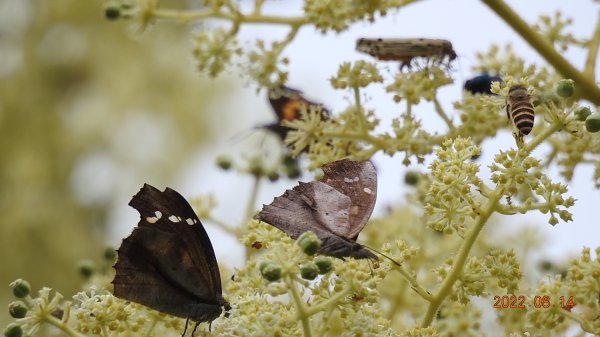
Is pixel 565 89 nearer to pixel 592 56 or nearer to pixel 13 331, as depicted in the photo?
pixel 592 56

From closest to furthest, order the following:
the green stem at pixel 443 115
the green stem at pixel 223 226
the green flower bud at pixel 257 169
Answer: the green stem at pixel 443 115 < the green stem at pixel 223 226 < the green flower bud at pixel 257 169

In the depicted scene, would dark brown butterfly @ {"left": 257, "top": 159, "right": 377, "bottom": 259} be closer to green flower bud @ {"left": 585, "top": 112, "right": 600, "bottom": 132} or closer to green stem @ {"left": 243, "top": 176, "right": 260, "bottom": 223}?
green flower bud @ {"left": 585, "top": 112, "right": 600, "bottom": 132}

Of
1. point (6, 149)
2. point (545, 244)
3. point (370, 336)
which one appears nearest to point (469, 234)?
point (370, 336)

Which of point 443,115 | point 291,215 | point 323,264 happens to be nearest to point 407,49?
point 443,115

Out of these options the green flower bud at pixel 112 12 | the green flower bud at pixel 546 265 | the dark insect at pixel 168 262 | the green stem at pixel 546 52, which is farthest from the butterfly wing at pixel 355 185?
the green flower bud at pixel 546 265

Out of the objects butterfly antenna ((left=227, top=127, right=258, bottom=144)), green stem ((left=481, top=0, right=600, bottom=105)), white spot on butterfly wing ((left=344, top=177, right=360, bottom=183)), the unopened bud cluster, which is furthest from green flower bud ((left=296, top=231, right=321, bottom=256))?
butterfly antenna ((left=227, top=127, right=258, bottom=144))

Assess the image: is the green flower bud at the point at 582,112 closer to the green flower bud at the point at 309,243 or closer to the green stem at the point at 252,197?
the green flower bud at the point at 309,243
